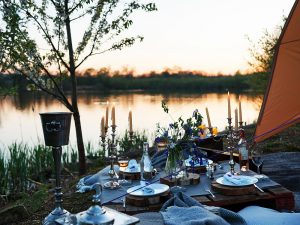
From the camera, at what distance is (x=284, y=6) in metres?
Result: 13.9

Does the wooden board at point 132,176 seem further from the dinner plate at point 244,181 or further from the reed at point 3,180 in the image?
the reed at point 3,180

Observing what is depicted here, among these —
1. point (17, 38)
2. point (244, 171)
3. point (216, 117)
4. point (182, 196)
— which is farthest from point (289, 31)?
point (216, 117)

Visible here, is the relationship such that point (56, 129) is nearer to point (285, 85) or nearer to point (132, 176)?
point (132, 176)

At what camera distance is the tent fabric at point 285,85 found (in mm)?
5672

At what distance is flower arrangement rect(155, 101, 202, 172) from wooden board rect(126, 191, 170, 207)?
405mm

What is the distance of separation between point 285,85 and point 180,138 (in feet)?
8.66

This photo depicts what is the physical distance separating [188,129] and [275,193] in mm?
831

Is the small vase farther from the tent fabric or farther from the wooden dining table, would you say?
the tent fabric

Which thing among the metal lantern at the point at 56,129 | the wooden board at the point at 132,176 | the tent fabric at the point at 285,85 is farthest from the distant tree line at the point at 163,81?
the metal lantern at the point at 56,129

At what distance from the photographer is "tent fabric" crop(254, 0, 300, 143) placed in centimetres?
567

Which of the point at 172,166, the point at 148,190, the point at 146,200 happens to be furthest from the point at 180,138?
the point at 146,200

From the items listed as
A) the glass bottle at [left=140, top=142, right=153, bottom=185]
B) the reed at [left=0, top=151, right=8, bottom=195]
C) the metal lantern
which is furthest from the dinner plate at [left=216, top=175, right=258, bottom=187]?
the reed at [left=0, top=151, right=8, bottom=195]

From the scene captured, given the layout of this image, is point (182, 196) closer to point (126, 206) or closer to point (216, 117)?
point (126, 206)

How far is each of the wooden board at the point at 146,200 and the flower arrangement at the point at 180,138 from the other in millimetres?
405
